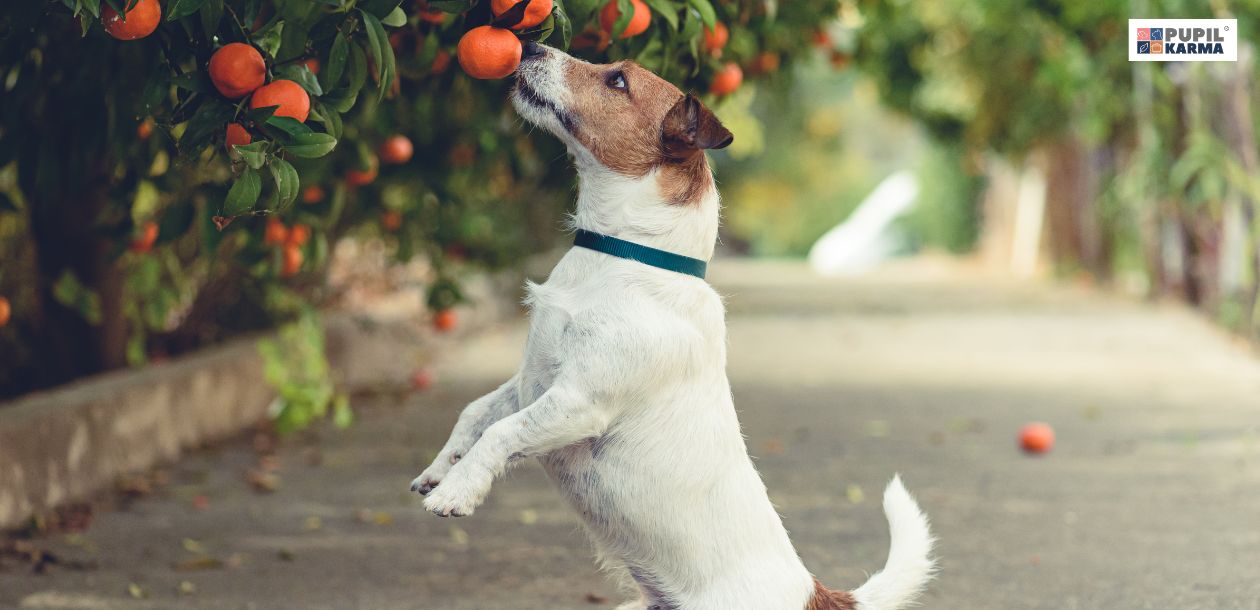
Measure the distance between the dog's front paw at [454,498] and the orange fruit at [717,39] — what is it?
5.71ft

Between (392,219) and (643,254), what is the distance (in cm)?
411

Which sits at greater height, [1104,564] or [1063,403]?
[1104,564]

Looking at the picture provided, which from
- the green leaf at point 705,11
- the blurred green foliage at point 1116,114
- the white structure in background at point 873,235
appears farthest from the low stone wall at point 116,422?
the white structure in background at point 873,235

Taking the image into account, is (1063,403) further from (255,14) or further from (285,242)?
(255,14)

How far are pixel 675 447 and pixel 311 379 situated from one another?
4826 millimetres

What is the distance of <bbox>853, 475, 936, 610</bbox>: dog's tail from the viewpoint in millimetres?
3670

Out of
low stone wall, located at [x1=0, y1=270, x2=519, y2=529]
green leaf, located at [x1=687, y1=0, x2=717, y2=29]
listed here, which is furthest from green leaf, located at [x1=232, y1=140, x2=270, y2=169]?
low stone wall, located at [x1=0, y1=270, x2=519, y2=529]

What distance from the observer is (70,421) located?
6332mm

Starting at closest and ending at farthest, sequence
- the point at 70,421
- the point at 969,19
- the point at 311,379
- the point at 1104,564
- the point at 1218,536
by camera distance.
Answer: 1. the point at 1104,564
2. the point at 1218,536
3. the point at 70,421
4. the point at 311,379
5. the point at 969,19

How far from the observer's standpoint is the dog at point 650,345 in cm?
337

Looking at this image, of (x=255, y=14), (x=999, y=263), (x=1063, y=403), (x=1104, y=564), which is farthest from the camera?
(x=999, y=263)

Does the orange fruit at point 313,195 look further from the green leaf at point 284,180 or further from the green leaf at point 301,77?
the green leaf at point 284,180

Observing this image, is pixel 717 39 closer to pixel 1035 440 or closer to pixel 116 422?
pixel 116 422

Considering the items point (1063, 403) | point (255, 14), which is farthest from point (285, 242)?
point (1063, 403)
